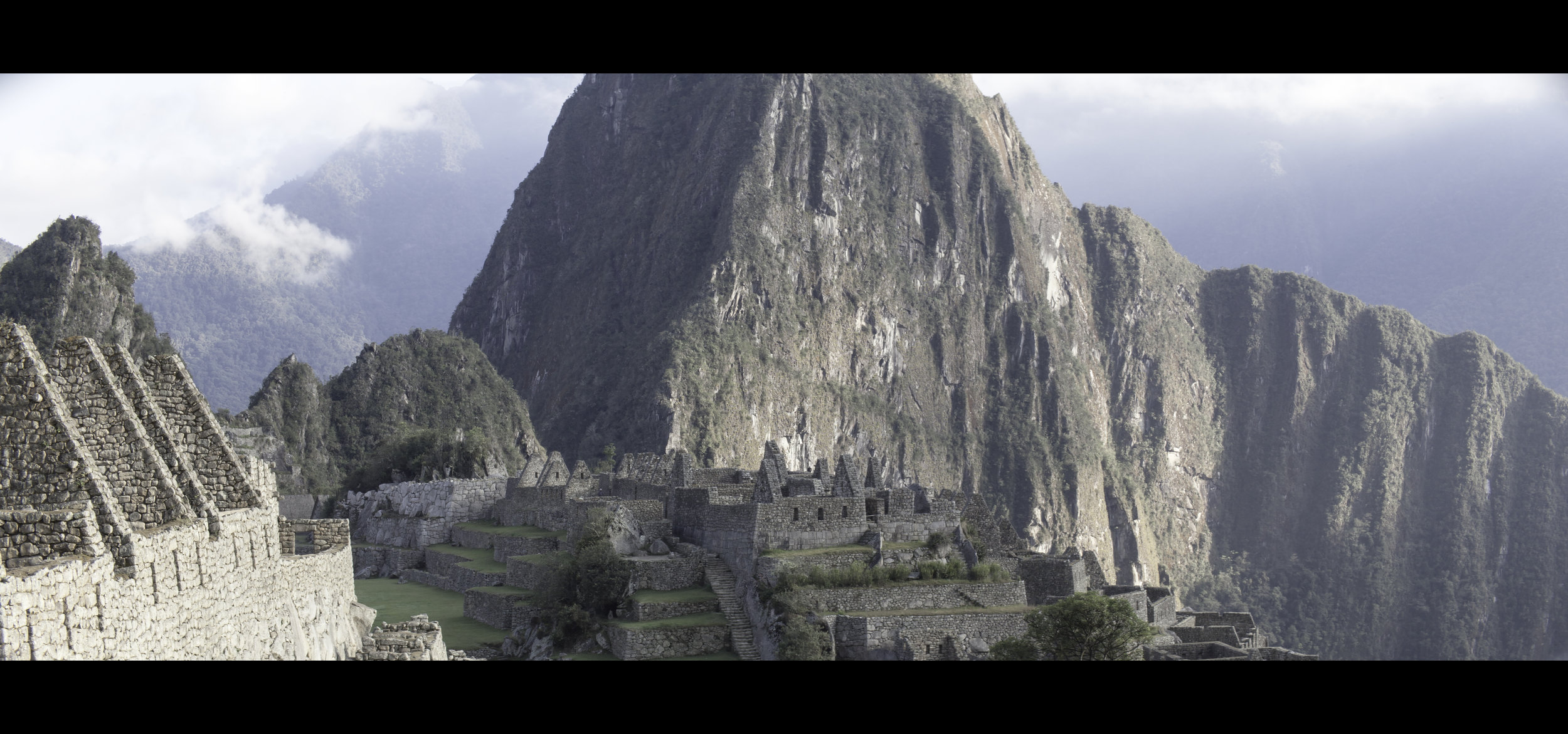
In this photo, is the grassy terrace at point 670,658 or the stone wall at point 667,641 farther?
the stone wall at point 667,641

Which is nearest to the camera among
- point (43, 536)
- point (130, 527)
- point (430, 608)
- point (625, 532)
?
point (43, 536)

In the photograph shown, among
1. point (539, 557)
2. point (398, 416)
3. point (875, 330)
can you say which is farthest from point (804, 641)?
point (875, 330)

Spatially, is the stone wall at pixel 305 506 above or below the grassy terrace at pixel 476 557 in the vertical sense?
above

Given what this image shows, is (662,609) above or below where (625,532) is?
below

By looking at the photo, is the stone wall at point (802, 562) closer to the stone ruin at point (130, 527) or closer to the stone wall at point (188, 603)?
the stone wall at point (188, 603)

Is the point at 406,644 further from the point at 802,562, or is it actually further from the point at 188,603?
the point at 802,562

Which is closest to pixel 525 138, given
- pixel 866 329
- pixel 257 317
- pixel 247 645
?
pixel 866 329

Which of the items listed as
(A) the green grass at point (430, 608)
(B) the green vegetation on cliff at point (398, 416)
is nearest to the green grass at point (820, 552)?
(A) the green grass at point (430, 608)

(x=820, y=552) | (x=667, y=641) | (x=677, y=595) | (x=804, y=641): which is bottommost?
(x=667, y=641)
